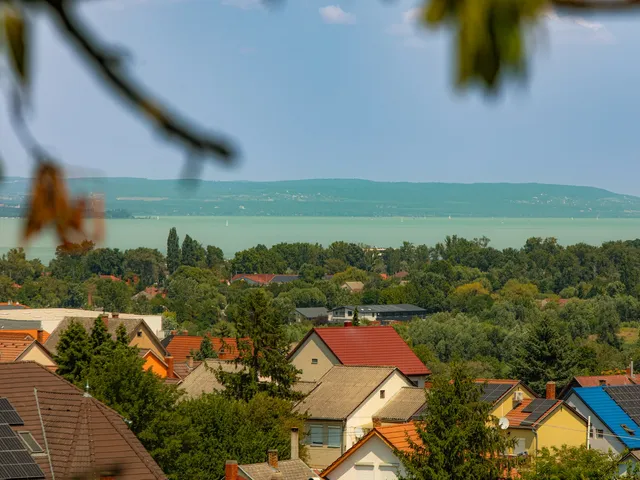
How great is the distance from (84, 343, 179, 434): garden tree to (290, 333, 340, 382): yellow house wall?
16.6 meters

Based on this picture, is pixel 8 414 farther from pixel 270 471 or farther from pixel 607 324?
pixel 607 324

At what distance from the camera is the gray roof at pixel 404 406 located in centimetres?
3588

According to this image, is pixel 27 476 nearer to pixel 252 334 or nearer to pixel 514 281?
pixel 252 334

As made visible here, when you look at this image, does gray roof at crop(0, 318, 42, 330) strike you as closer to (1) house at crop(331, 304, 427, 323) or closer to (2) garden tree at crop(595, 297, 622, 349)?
(2) garden tree at crop(595, 297, 622, 349)

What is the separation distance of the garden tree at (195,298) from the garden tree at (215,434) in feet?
233

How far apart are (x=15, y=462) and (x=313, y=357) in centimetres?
2969

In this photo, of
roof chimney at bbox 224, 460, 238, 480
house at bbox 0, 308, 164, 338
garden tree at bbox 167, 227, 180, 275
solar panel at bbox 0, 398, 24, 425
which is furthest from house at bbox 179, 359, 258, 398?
garden tree at bbox 167, 227, 180, 275

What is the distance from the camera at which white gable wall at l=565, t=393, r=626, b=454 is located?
3638cm

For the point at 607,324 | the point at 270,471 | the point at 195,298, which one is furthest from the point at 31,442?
the point at 195,298

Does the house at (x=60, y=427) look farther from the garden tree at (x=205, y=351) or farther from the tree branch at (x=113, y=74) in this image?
the garden tree at (x=205, y=351)

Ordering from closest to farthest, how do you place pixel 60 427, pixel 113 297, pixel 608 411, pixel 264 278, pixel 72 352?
1. pixel 60 427
2. pixel 72 352
3. pixel 608 411
4. pixel 113 297
5. pixel 264 278

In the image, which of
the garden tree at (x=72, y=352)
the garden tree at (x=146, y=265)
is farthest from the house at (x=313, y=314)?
the garden tree at (x=72, y=352)

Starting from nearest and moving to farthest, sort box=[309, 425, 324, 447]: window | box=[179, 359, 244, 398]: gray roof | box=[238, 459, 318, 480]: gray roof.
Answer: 1. box=[238, 459, 318, 480]: gray roof
2. box=[309, 425, 324, 447]: window
3. box=[179, 359, 244, 398]: gray roof

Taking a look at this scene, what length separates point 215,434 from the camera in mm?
27594
